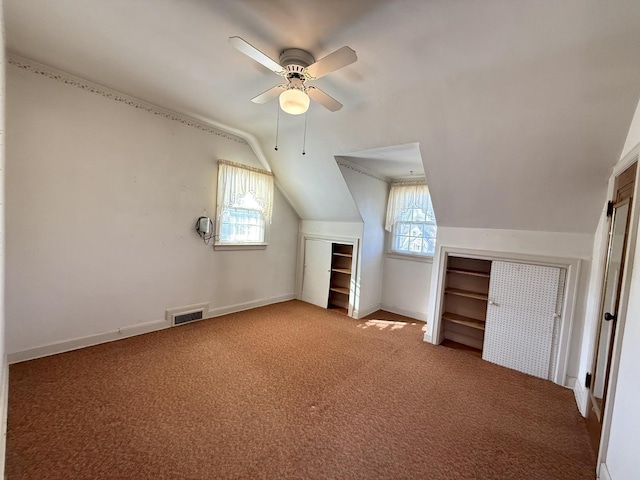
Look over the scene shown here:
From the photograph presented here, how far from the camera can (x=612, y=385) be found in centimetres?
160

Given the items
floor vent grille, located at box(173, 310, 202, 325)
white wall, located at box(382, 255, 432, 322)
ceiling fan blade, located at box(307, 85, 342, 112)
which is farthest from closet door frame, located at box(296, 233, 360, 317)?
ceiling fan blade, located at box(307, 85, 342, 112)

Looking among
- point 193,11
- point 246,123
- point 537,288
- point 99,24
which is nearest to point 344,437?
point 537,288

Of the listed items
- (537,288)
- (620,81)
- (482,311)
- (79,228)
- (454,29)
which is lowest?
(482,311)

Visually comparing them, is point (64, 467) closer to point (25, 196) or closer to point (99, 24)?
point (25, 196)

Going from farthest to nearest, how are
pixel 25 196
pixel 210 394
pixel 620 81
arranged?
pixel 25 196
pixel 210 394
pixel 620 81

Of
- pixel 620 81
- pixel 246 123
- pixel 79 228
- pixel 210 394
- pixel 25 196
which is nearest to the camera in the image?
pixel 620 81

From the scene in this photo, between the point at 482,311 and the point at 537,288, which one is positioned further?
the point at 482,311

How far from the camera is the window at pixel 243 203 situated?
12.5 ft

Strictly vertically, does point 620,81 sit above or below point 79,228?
above

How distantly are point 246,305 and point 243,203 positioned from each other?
5.39 feet

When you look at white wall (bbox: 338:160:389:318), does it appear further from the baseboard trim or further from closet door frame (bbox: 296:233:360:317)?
the baseboard trim

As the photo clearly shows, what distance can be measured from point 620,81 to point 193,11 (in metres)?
2.75

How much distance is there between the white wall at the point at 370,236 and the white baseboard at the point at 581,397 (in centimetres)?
254

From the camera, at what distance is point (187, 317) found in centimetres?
361
